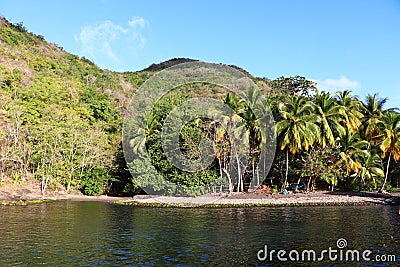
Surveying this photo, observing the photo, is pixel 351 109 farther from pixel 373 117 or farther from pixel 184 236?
pixel 184 236

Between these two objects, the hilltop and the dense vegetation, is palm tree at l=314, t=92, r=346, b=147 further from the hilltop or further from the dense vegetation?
the hilltop

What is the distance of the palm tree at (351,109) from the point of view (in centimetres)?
4697

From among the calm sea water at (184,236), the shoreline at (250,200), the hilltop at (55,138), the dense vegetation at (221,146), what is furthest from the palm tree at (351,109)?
the hilltop at (55,138)

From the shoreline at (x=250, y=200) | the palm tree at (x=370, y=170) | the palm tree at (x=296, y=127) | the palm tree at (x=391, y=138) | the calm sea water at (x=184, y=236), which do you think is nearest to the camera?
the calm sea water at (x=184, y=236)

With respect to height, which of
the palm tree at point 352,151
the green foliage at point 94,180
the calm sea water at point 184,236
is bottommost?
the calm sea water at point 184,236

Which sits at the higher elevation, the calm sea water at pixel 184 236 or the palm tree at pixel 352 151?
the palm tree at pixel 352 151

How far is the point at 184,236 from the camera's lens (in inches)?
815

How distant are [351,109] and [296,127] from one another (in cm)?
1066

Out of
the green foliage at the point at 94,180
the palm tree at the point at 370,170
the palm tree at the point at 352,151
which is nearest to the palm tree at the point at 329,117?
the palm tree at the point at 352,151

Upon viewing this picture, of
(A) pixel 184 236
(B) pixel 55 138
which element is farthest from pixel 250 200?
(B) pixel 55 138

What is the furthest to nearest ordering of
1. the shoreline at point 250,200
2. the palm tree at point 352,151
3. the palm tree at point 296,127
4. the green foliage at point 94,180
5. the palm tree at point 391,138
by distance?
the green foliage at point 94,180 < the palm tree at point 391,138 < the palm tree at point 352,151 < the palm tree at point 296,127 < the shoreline at point 250,200

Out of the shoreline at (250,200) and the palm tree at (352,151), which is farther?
the palm tree at (352,151)

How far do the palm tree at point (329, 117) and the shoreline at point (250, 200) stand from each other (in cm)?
603

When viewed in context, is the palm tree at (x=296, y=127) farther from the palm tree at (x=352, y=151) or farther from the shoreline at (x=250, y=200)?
the shoreline at (x=250, y=200)
